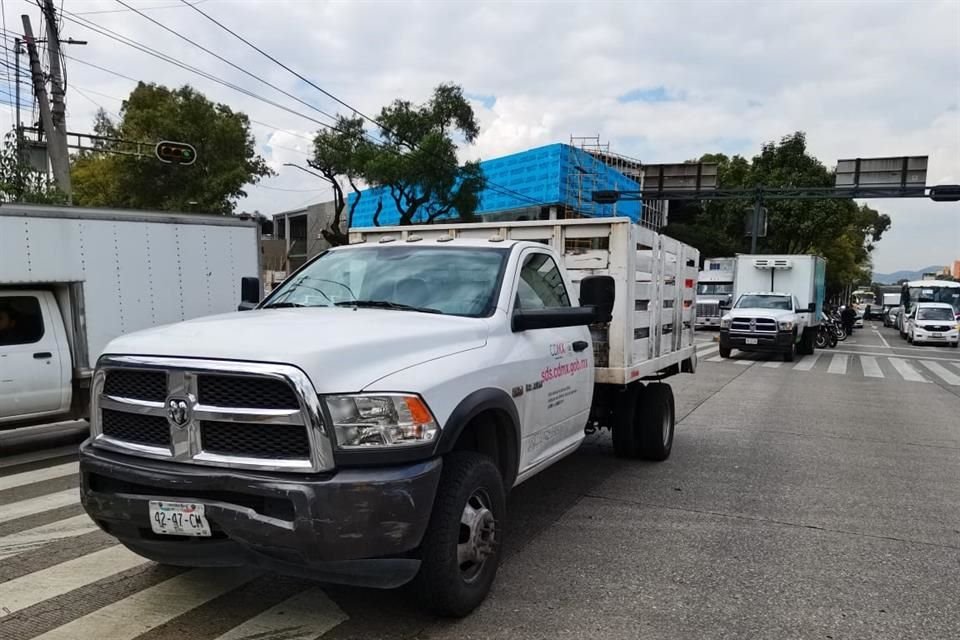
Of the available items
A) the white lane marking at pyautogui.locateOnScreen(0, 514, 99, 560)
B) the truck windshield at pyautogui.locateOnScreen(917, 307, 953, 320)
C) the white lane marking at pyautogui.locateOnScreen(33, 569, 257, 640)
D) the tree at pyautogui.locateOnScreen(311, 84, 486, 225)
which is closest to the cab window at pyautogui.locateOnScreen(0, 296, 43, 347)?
the white lane marking at pyautogui.locateOnScreen(0, 514, 99, 560)

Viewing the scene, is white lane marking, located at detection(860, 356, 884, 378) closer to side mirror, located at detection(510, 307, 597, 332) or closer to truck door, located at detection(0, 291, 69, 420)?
side mirror, located at detection(510, 307, 597, 332)

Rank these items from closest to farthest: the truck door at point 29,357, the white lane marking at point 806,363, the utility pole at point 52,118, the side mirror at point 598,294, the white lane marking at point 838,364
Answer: the side mirror at point 598,294
the truck door at point 29,357
the utility pole at point 52,118
the white lane marking at point 838,364
the white lane marking at point 806,363

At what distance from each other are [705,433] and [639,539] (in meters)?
4.48

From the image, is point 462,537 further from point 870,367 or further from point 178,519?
point 870,367

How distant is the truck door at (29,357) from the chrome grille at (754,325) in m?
17.5

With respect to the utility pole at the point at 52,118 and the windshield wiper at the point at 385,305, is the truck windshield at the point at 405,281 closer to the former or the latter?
the windshield wiper at the point at 385,305

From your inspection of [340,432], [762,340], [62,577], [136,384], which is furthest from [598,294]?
[762,340]

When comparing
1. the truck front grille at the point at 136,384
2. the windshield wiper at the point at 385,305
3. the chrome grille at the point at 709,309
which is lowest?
the chrome grille at the point at 709,309

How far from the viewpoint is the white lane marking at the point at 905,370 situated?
55.8 ft

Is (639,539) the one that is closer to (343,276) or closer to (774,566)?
(774,566)

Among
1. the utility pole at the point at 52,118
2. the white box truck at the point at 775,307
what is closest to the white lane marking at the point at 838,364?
the white box truck at the point at 775,307

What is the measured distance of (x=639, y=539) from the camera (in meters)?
4.98

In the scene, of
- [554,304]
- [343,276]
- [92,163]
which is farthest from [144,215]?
[92,163]

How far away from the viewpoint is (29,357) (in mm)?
7488
